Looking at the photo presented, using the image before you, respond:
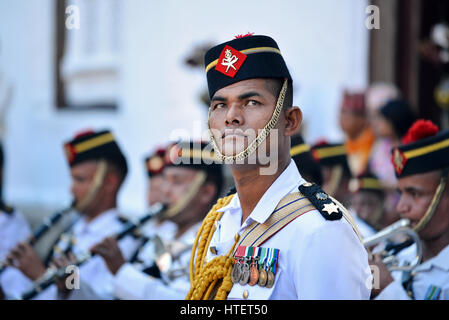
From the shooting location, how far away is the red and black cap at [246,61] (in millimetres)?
2273

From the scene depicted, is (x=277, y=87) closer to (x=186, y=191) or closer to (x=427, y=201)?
(x=427, y=201)

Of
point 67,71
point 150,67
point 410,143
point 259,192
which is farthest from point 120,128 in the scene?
point 259,192

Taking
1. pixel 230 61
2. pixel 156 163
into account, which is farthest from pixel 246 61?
pixel 156 163

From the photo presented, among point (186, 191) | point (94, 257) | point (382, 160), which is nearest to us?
point (94, 257)

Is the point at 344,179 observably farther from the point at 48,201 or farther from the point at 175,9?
the point at 48,201

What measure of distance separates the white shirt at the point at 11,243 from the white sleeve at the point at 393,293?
2861 millimetres

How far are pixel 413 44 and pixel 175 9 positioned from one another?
2.99m

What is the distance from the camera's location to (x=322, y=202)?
2.20m

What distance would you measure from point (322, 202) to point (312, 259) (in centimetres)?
22

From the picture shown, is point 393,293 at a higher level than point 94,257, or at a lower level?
higher

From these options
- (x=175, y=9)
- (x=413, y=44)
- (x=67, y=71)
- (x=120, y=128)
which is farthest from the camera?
(x=67, y=71)

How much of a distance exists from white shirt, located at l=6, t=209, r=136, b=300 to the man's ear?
2.20m

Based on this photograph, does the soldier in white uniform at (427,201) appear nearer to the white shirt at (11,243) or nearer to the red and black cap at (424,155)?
the red and black cap at (424,155)

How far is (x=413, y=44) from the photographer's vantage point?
792 cm
